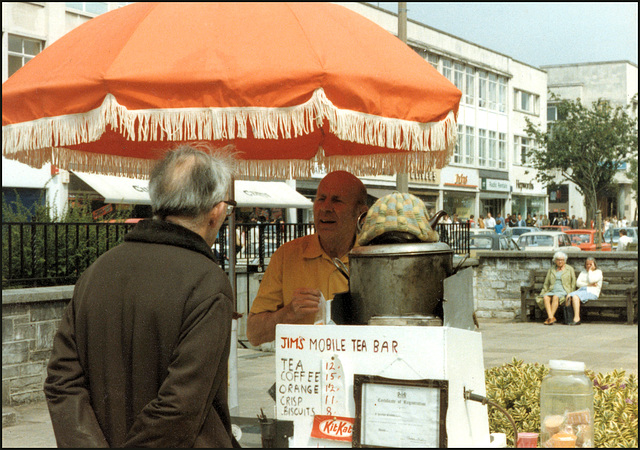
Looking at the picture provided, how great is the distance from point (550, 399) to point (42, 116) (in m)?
2.32

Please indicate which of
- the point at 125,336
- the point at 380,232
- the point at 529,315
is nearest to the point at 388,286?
the point at 380,232

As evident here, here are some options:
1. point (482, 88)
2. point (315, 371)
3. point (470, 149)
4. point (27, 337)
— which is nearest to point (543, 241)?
point (27, 337)

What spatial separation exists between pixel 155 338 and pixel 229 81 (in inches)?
41.0

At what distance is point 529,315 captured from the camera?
16062 mm

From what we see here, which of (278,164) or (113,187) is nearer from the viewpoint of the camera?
(278,164)

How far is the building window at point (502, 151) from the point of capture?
54959 millimetres

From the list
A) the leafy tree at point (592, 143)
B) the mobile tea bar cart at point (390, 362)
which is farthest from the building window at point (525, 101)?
the mobile tea bar cart at point (390, 362)

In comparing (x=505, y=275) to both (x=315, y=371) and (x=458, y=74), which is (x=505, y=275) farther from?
(x=458, y=74)

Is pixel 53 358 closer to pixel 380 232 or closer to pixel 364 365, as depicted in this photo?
pixel 364 365

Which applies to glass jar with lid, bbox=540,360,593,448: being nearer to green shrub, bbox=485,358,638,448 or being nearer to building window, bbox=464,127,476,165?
green shrub, bbox=485,358,638,448

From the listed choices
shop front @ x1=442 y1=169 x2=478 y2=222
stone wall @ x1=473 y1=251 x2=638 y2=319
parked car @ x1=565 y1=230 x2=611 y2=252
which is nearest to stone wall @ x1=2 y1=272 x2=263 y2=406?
stone wall @ x1=473 y1=251 x2=638 y2=319

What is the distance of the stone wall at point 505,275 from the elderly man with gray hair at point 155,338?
14.0 m

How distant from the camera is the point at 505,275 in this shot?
53.5ft

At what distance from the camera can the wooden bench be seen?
1495cm
